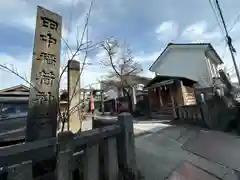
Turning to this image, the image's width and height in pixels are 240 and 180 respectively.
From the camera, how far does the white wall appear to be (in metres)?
13.9

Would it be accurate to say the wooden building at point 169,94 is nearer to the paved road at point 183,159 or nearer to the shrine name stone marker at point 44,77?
the paved road at point 183,159

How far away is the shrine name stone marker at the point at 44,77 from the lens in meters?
2.41

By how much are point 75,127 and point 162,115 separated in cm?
899

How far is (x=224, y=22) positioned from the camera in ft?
23.4

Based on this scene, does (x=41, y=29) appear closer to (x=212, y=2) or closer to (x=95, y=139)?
(x=95, y=139)

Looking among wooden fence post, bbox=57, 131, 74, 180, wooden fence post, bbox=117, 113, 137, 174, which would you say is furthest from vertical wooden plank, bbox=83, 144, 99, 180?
wooden fence post, bbox=117, 113, 137, 174

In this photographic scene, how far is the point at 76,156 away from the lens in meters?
1.72

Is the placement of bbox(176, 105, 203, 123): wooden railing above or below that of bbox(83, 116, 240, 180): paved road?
above

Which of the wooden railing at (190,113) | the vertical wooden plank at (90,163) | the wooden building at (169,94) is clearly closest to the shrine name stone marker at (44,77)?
the vertical wooden plank at (90,163)

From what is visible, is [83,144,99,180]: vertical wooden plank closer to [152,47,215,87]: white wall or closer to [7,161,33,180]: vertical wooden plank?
[7,161,33,180]: vertical wooden plank

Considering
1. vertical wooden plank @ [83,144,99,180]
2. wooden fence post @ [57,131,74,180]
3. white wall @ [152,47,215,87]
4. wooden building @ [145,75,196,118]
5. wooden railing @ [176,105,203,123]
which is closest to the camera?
wooden fence post @ [57,131,74,180]

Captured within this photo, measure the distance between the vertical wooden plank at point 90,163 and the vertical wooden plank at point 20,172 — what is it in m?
0.62

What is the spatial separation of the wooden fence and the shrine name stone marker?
0.60 meters

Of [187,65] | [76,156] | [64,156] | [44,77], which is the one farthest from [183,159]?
[187,65]
